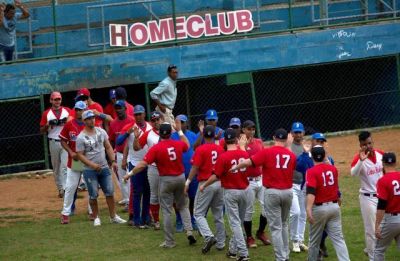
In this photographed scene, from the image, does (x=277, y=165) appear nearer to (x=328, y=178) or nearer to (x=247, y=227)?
(x=328, y=178)

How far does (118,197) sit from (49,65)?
418cm

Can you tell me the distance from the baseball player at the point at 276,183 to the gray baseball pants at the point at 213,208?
1078 mm

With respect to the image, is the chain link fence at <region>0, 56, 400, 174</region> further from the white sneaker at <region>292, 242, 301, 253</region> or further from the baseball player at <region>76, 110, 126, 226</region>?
the white sneaker at <region>292, 242, 301, 253</region>

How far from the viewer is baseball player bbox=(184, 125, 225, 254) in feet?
Answer: 48.6

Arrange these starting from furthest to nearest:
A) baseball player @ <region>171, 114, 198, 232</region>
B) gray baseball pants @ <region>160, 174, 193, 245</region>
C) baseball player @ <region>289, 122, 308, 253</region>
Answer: baseball player @ <region>171, 114, 198, 232</region> < gray baseball pants @ <region>160, 174, 193, 245</region> < baseball player @ <region>289, 122, 308, 253</region>

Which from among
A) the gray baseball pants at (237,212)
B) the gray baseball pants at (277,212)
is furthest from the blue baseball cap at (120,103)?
the gray baseball pants at (277,212)

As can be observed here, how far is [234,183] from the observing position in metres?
14.3

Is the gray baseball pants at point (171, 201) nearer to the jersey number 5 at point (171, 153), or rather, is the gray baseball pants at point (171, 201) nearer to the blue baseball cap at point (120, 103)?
the jersey number 5 at point (171, 153)

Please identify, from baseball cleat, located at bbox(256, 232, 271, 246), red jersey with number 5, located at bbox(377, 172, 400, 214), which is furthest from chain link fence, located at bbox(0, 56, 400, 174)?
red jersey with number 5, located at bbox(377, 172, 400, 214)

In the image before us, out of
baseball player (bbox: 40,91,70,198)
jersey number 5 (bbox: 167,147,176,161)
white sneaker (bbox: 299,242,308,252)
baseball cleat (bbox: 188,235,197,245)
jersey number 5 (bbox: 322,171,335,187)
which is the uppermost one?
baseball player (bbox: 40,91,70,198)

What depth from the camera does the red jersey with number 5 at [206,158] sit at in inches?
582

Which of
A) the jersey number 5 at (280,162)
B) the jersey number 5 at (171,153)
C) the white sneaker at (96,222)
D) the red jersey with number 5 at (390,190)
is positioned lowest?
the white sneaker at (96,222)

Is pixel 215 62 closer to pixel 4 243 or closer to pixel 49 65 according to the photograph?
pixel 49 65

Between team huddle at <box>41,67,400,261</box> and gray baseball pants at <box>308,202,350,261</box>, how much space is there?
1 cm
